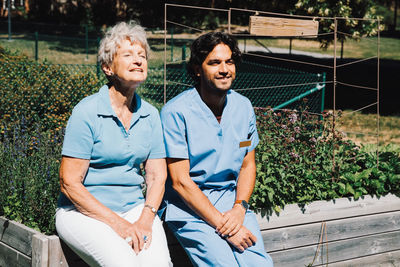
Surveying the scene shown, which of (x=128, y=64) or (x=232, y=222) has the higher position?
(x=128, y=64)

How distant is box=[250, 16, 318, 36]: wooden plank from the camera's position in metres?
4.61

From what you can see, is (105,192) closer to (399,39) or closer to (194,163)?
(194,163)

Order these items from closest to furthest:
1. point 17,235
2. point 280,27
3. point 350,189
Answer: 1. point 17,235
2. point 350,189
3. point 280,27

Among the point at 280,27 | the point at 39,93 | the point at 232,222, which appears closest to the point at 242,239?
the point at 232,222

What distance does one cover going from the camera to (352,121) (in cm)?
1033

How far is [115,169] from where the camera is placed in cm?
268

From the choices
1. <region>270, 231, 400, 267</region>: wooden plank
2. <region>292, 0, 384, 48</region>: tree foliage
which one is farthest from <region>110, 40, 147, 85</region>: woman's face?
<region>292, 0, 384, 48</region>: tree foliage

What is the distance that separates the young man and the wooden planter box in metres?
0.35

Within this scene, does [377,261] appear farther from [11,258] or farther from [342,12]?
[342,12]

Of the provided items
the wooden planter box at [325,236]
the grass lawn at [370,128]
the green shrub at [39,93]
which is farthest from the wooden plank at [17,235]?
the grass lawn at [370,128]

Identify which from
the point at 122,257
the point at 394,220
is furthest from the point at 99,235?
the point at 394,220

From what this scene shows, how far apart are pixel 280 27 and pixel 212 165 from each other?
229 cm

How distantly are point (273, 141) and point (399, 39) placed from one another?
37557 mm

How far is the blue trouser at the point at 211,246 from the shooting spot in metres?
2.73
